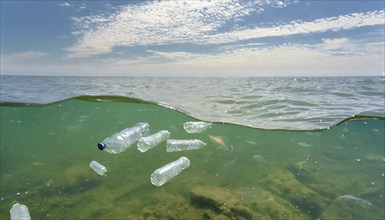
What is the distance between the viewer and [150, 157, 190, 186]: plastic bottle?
11859 mm

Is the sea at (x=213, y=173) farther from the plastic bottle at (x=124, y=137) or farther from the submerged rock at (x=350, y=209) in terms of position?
the plastic bottle at (x=124, y=137)

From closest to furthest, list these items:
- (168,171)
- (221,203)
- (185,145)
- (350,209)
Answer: (221,203), (350,209), (168,171), (185,145)

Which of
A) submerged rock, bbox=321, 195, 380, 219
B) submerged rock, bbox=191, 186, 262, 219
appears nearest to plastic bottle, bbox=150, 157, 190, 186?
submerged rock, bbox=191, 186, 262, 219

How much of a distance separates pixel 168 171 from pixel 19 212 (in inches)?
271

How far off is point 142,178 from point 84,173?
3339 mm

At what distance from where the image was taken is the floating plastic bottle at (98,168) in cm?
1300

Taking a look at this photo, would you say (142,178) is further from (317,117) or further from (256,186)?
(317,117)

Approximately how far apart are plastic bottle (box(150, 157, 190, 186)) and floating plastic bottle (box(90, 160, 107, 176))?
291 cm

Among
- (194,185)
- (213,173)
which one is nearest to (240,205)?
(194,185)

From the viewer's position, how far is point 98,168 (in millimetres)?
13719

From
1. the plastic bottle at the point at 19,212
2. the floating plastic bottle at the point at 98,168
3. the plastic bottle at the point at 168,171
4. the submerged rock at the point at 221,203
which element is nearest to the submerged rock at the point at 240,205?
the submerged rock at the point at 221,203

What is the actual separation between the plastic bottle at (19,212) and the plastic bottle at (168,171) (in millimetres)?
5218

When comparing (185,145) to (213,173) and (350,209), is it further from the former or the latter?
(350,209)

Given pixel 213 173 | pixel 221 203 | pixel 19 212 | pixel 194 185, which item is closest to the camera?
pixel 221 203
